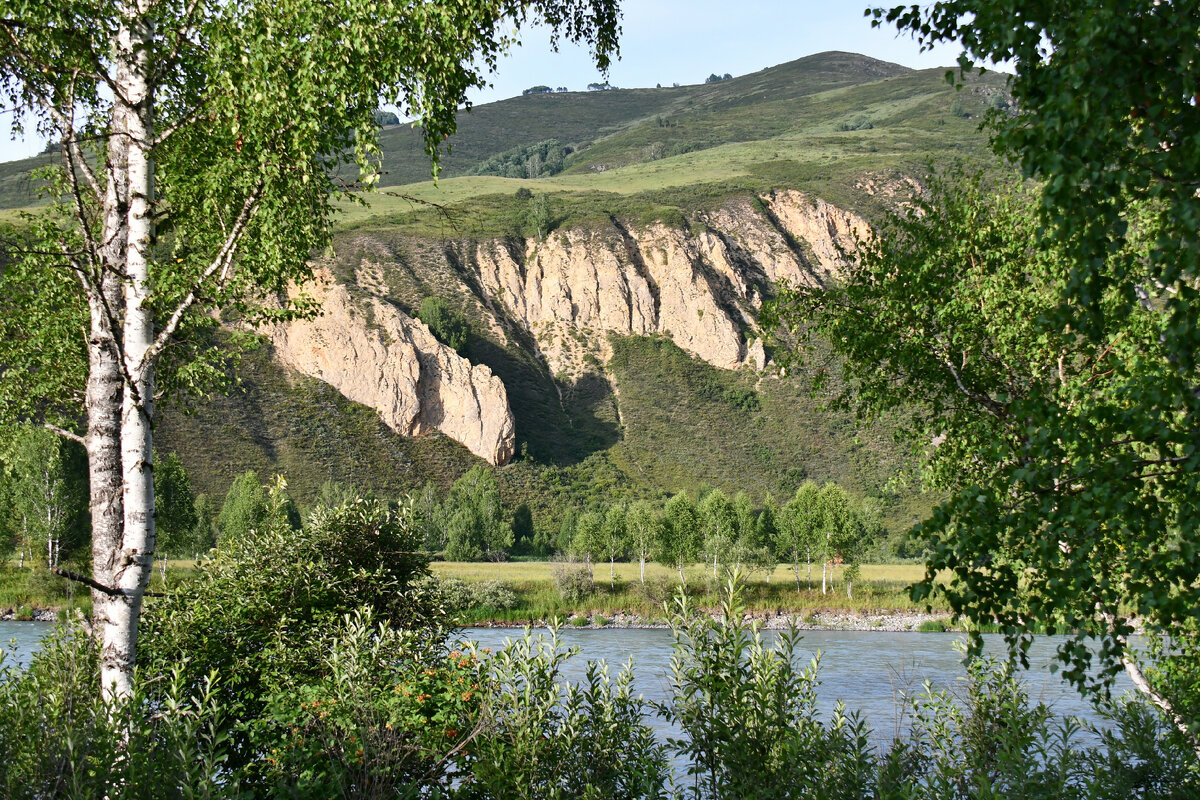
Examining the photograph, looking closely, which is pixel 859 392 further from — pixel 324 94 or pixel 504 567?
pixel 504 567

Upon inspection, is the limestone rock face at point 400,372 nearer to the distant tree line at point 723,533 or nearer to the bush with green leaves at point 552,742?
the distant tree line at point 723,533

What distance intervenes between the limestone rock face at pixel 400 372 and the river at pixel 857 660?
185 ft

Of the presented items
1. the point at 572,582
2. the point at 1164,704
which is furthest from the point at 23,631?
the point at 1164,704

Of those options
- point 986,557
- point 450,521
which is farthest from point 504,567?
point 986,557

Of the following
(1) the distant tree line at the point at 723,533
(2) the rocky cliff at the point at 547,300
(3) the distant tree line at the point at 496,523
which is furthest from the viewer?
(2) the rocky cliff at the point at 547,300

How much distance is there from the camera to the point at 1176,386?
3.16 metres

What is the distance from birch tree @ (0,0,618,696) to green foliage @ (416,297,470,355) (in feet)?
314

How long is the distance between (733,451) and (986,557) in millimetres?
91718

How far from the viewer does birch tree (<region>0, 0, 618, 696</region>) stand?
20.3 feet

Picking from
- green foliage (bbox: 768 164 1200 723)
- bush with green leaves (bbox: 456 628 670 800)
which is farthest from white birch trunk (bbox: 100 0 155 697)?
green foliage (bbox: 768 164 1200 723)

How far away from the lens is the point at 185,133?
300 inches

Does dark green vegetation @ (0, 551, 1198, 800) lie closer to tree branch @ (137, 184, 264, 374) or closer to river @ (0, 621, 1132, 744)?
tree branch @ (137, 184, 264, 374)

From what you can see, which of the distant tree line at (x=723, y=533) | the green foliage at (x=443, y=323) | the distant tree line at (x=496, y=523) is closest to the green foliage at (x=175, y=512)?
the distant tree line at (x=496, y=523)

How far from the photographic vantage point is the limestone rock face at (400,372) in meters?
91.1
